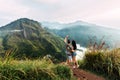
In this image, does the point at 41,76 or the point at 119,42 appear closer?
the point at 41,76

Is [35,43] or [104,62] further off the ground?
[35,43]

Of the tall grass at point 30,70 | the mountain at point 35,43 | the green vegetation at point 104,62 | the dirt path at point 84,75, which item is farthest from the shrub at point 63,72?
the mountain at point 35,43

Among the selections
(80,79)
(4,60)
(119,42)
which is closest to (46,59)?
(80,79)

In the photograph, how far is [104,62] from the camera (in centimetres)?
1480

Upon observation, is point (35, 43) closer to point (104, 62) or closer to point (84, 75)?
point (104, 62)

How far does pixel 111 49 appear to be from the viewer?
1603 cm

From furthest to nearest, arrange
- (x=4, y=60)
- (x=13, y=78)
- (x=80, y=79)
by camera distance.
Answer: (x=80, y=79) < (x=4, y=60) < (x=13, y=78)

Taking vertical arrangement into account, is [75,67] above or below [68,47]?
below

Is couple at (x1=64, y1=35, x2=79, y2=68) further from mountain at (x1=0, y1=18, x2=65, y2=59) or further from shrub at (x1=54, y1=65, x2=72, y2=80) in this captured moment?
mountain at (x1=0, y1=18, x2=65, y2=59)

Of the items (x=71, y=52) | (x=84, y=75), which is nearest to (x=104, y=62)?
(x=84, y=75)

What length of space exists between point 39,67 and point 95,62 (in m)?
4.10

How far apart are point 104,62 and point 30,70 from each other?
14.8 feet

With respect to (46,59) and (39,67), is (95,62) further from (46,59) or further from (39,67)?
(39,67)

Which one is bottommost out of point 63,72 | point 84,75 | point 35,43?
point 84,75
